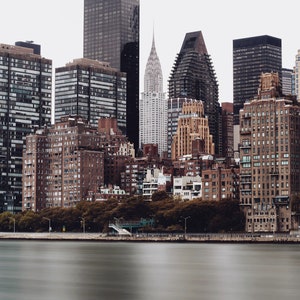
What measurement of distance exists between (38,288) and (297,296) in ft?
97.4

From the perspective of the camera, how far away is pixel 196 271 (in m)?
128

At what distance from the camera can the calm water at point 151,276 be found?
99.2 m

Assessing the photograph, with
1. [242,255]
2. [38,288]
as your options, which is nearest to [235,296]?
[38,288]

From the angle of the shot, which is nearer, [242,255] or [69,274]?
[69,274]

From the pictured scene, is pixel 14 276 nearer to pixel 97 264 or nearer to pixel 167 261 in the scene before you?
pixel 97 264

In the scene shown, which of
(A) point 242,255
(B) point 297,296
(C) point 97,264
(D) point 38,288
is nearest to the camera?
(B) point 297,296

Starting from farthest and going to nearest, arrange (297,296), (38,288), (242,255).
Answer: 1. (242,255)
2. (38,288)
3. (297,296)

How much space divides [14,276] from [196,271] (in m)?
25.1

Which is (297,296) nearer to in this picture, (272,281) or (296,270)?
(272,281)

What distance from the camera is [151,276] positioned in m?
120

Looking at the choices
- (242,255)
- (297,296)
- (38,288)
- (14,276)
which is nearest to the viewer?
(297,296)

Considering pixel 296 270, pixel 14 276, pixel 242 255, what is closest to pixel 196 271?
pixel 296 270

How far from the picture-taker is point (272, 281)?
111562 mm

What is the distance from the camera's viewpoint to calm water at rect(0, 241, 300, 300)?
99.2 m
